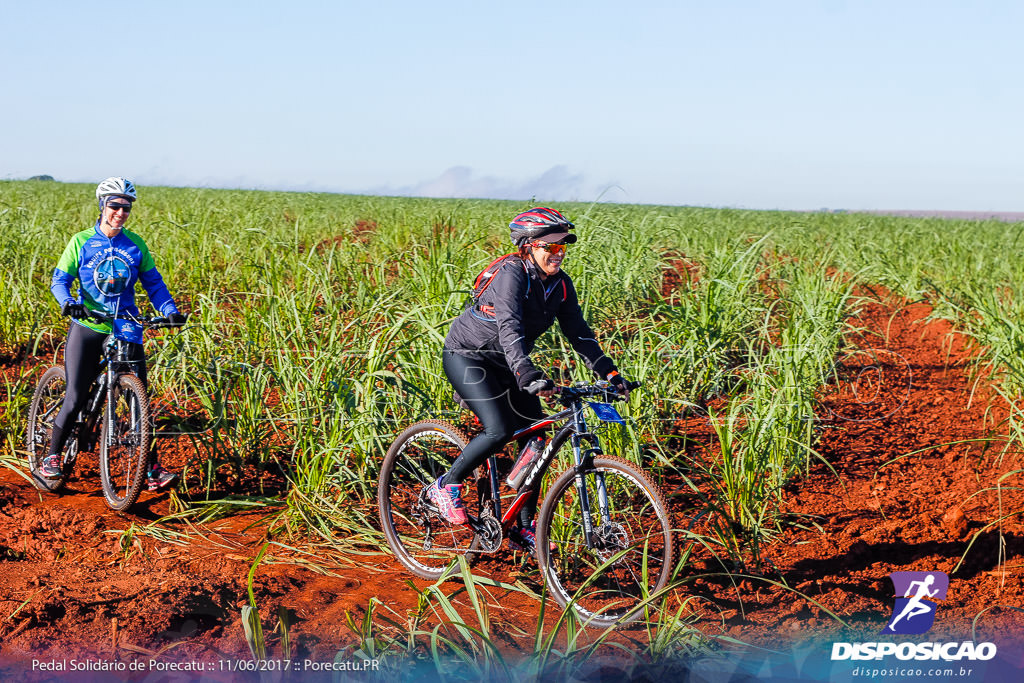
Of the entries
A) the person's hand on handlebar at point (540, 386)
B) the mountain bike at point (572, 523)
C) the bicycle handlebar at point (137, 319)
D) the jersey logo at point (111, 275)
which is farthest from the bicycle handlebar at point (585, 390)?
the jersey logo at point (111, 275)

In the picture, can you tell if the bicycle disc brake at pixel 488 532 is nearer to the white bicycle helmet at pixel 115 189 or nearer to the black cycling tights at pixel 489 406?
the black cycling tights at pixel 489 406

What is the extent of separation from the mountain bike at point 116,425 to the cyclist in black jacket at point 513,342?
1.80m

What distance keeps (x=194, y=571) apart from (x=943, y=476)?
4417 mm

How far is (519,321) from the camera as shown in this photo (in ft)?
12.3

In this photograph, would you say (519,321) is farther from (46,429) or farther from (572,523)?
(46,429)

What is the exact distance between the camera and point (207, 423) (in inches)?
244

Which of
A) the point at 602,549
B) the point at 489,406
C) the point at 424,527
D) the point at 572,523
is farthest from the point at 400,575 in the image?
the point at 602,549

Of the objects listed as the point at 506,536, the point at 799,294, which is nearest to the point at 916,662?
the point at 506,536

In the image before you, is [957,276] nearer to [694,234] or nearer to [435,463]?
[694,234]

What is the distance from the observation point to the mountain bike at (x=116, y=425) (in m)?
4.94

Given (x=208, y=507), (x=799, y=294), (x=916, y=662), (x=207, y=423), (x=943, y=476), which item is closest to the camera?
(x=916, y=662)

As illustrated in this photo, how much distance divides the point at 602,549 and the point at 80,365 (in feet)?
10.8

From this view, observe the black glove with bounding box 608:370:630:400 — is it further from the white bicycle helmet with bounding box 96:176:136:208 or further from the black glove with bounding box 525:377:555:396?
the white bicycle helmet with bounding box 96:176:136:208

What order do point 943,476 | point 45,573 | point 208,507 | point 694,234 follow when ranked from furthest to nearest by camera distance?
1. point 694,234
2. point 943,476
3. point 208,507
4. point 45,573
